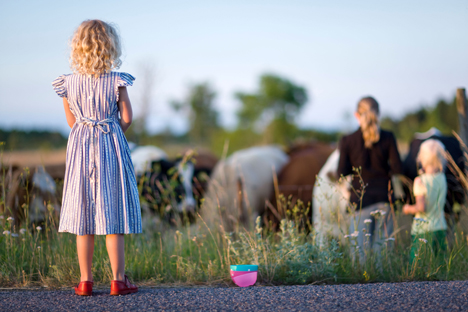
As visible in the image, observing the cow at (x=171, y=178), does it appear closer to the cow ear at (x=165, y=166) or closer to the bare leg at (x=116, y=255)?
the cow ear at (x=165, y=166)

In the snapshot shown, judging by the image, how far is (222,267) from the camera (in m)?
3.88

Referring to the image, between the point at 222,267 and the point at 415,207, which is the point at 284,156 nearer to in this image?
the point at 415,207

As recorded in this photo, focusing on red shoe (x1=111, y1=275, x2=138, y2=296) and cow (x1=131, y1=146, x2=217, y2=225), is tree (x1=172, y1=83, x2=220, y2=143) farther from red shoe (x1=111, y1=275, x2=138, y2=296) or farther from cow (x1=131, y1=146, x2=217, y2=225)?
red shoe (x1=111, y1=275, x2=138, y2=296)

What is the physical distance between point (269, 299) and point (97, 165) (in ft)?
4.78

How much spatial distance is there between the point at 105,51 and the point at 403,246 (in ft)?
10.9

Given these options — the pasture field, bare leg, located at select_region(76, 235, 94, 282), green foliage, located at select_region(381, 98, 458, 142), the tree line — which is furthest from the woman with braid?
the tree line

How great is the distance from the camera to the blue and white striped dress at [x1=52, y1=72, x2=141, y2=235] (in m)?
3.20

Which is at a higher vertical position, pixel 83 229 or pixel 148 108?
pixel 148 108

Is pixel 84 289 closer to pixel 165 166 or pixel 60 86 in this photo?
pixel 60 86

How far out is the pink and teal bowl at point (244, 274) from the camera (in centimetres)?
351

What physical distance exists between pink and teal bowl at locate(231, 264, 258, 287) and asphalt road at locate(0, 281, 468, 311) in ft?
0.64

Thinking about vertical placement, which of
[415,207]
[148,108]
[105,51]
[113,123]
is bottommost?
[415,207]

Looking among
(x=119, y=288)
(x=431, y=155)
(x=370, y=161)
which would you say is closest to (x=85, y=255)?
(x=119, y=288)

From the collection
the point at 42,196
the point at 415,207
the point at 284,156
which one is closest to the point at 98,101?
the point at 415,207
